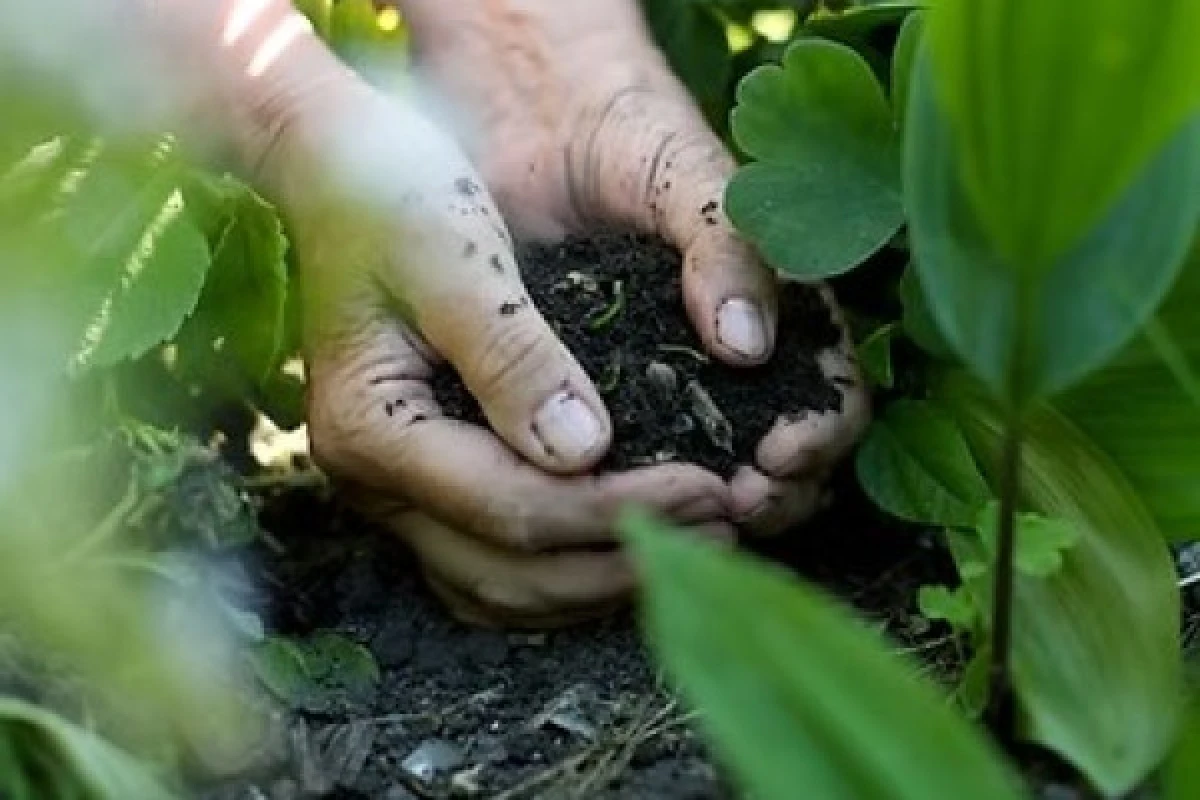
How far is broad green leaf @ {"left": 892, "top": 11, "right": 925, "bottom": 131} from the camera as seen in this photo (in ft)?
3.59

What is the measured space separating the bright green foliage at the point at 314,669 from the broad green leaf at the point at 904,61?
346mm

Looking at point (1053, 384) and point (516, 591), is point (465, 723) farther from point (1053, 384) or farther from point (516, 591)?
point (1053, 384)

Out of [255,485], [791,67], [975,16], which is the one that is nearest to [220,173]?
[255,485]

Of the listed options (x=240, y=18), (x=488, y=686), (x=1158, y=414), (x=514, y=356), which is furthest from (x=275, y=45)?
(x=1158, y=414)

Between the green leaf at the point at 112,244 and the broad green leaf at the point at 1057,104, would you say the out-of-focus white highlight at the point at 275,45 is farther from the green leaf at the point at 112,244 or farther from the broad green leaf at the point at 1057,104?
the broad green leaf at the point at 1057,104

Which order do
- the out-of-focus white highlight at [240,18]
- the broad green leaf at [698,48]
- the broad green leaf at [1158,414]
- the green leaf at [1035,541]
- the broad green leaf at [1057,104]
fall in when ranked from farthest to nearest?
the broad green leaf at [698,48] < the out-of-focus white highlight at [240,18] < the broad green leaf at [1158,414] < the green leaf at [1035,541] < the broad green leaf at [1057,104]

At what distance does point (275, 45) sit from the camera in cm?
124

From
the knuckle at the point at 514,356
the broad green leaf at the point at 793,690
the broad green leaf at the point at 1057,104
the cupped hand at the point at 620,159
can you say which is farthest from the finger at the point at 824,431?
the broad green leaf at the point at 793,690

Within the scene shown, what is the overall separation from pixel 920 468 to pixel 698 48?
1.33 ft

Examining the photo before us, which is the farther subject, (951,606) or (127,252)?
(127,252)

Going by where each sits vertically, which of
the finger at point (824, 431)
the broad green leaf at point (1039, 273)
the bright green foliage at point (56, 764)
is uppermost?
the broad green leaf at point (1039, 273)

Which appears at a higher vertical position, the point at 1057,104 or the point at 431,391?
the point at 1057,104

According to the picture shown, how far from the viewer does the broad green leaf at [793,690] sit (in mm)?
625

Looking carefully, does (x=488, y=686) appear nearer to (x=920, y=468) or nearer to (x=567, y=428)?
(x=567, y=428)
